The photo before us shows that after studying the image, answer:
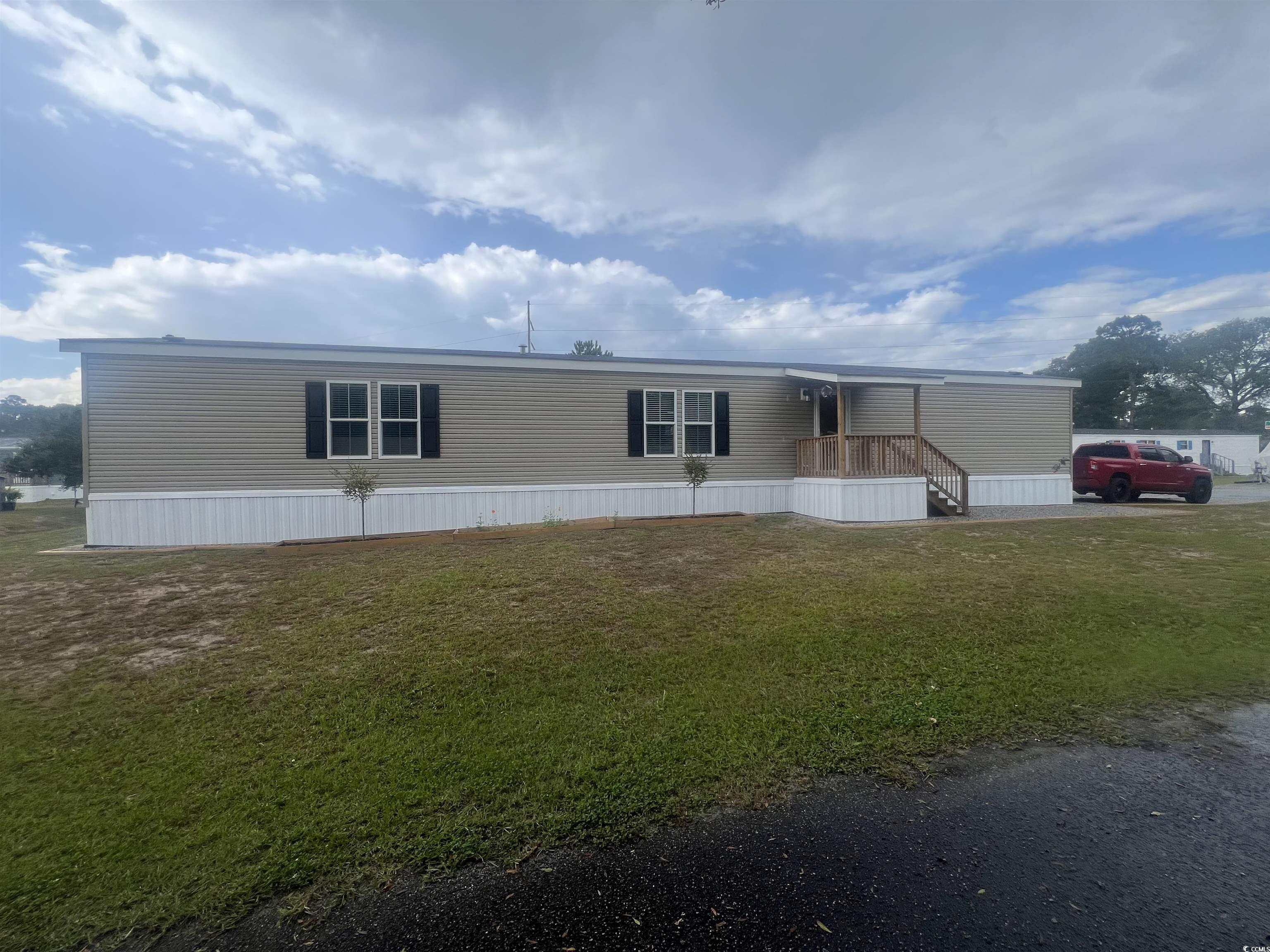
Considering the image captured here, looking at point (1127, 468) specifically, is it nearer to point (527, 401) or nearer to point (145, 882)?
point (527, 401)

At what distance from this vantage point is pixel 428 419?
10703mm

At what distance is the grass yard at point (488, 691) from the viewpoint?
2441mm

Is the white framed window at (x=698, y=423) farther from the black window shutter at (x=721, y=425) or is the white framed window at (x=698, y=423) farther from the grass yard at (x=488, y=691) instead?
the grass yard at (x=488, y=691)

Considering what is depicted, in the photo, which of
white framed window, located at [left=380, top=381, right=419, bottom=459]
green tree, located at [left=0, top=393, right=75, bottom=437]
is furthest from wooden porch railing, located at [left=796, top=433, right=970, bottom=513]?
green tree, located at [left=0, top=393, right=75, bottom=437]

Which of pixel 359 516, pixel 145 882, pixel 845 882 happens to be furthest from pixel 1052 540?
pixel 359 516

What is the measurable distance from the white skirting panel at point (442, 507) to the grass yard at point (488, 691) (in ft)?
7.32

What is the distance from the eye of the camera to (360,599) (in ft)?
19.3

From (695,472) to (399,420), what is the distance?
5640mm

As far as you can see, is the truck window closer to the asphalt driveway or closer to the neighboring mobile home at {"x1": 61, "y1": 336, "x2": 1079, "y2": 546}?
the neighboring mobile home at {"x1": 61, "y1": 336, "x2": 1079, "y2": 546}

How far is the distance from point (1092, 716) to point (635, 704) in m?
2.76

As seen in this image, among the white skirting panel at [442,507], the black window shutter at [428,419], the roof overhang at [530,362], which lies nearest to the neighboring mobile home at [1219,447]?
the roof overhang at [530,362]

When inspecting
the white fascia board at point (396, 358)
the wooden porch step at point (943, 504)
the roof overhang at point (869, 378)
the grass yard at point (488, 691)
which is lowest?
the grass yard at point (488, 691)

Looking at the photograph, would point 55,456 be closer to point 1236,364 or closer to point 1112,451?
point 1112,451

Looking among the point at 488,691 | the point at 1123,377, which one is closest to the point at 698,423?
the point at 488,691
